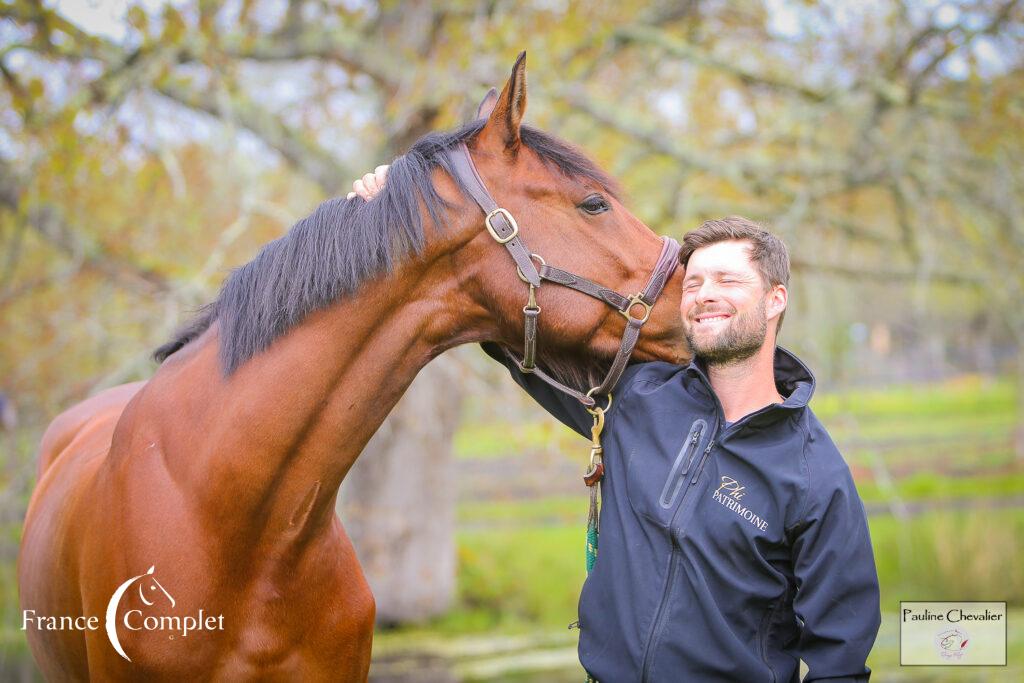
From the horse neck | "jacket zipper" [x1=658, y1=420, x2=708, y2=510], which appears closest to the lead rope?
"jacket zipper" [x1=658, y1=420, x2=708, y2=510]

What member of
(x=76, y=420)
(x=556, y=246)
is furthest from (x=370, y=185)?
(x=76, y=420)

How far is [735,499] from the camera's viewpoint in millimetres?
1904

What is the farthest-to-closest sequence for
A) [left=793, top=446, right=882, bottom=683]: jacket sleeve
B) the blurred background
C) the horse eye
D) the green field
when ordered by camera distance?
the green field → the blurred background → the horse eye → [left=793, top=446, right=882, bottom=683]: jacket sleeve

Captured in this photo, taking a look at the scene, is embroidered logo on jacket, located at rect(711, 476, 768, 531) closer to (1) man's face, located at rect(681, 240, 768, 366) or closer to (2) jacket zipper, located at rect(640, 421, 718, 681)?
(2) jacket zipper, located at rect(640, 421, 718, 681)

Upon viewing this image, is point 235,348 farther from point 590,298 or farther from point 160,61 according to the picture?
point 160,61

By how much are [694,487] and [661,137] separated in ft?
13.6

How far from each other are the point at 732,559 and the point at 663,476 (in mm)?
246

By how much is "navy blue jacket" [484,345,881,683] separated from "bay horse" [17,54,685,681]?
34 cm

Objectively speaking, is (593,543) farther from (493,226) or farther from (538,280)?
(493,226)

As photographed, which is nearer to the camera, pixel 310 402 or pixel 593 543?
pixel 310 402

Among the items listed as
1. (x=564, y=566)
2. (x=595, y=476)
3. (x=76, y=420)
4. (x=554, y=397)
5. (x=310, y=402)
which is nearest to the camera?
(x=310, y=402)

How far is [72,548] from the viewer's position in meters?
2.38

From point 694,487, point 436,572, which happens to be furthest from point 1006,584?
point 694,487

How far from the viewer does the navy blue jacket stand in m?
1.82
